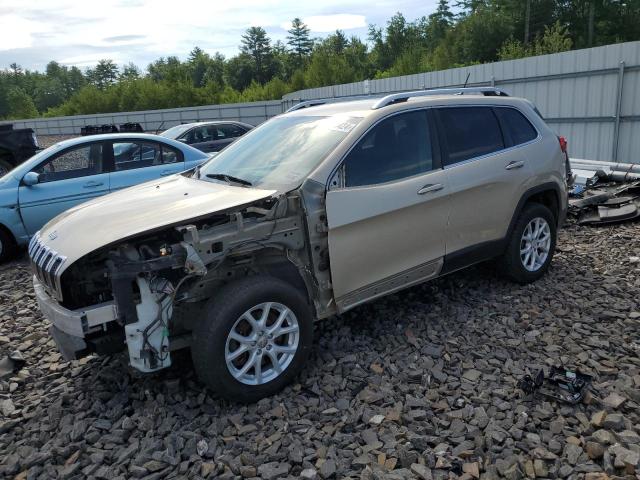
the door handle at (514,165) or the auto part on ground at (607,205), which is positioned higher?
the door handle at (514,165)

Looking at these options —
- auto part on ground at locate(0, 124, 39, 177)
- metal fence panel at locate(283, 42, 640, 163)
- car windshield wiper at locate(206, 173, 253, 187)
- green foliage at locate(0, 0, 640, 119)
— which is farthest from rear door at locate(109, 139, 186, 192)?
green foliage at locate(0, 0, 640, 119)

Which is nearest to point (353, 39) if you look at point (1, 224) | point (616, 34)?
point (616, 34)

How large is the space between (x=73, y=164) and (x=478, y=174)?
545 cm

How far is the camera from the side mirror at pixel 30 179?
6.91 metres

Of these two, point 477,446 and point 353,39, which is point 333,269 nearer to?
point 477,446

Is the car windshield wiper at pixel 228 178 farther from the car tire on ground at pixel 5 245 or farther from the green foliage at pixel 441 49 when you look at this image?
the green foliage at pixel 441 49

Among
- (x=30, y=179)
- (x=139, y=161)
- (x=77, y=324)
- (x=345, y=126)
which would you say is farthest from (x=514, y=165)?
(x=30, y=179)

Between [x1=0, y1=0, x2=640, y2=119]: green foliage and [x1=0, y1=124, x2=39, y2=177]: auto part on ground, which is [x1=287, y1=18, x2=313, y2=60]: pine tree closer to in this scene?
[x1=0, y1=0, x2=640, y2=119]: green foliage

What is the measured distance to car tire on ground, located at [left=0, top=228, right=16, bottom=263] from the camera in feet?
22.9

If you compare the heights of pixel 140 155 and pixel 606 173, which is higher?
pixel 140 155

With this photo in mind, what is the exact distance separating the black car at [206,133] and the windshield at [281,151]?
8.36 meters

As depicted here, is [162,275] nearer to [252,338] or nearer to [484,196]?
[252,338]

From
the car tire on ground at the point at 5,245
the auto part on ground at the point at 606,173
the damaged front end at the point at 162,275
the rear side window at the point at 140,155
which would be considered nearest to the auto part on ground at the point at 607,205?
the auto part on ground at the point at 606,173

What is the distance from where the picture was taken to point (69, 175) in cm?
729
